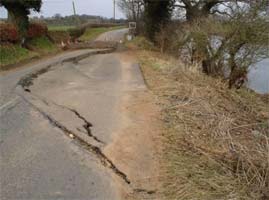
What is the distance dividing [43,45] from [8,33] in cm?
555

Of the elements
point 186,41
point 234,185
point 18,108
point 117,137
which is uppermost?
point 234,185

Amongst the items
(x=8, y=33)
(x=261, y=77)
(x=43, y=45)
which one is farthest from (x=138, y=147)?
(x=43, y=45)

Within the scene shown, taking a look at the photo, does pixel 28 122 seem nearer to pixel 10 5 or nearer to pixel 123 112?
pixel 123 112

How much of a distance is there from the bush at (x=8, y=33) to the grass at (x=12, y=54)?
553 millimetres

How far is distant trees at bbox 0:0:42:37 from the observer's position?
23.1m

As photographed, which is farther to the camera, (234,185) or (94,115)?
(94,115)

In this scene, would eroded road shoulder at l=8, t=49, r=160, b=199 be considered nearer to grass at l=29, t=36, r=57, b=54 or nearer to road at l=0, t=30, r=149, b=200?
road at l=0, t=30, r=149, b=200

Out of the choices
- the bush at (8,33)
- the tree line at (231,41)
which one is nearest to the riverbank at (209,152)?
the tree line at (231,41)

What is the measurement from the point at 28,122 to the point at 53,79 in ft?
18.3

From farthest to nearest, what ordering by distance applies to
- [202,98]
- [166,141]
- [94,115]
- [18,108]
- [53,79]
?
[53,79], [202,98], [18,108], [94,115], [166,141]

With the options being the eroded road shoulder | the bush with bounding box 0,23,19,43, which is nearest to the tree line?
the eroded road shoulder

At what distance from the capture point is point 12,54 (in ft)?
63.5

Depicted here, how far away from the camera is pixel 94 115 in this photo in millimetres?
7609

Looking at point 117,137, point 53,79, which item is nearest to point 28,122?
point 117,137
